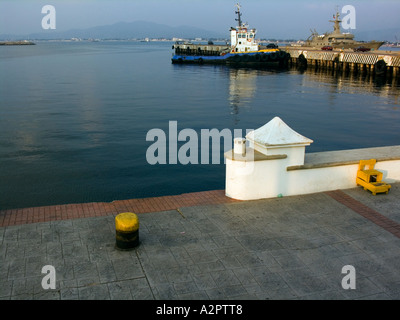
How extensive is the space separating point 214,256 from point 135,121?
68.5 feet

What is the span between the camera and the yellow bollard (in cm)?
643

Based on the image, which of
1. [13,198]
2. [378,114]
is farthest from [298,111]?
[13,198]

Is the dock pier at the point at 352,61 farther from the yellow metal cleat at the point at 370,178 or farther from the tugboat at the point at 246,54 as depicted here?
the yellow metal cleat at the point at 370,178

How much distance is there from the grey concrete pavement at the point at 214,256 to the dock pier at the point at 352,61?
177 feet

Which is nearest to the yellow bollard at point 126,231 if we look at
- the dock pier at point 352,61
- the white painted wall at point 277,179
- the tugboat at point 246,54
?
the white painted wall at point 277,179

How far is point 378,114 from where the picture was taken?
31.2 meters

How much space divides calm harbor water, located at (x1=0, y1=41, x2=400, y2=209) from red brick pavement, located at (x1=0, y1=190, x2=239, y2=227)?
529 centimetres

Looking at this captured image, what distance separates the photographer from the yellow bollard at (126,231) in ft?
21.1

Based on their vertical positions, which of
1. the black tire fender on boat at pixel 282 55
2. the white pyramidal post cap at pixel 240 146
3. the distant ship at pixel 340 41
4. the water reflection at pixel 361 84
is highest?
the distant ship at pixel 340 41

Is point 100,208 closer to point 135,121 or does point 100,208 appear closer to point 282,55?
point 135,121

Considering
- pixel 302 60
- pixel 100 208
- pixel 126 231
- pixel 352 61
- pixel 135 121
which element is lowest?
pixel 135 121

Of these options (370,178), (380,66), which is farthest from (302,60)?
(370,178)

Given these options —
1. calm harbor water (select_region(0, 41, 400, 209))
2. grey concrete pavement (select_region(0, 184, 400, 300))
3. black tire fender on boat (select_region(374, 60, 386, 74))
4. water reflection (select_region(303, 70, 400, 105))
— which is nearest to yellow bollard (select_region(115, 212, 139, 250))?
grey concrete pavement (select_region(0, 184, 400, 300))

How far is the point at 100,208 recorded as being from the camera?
8234 mm
